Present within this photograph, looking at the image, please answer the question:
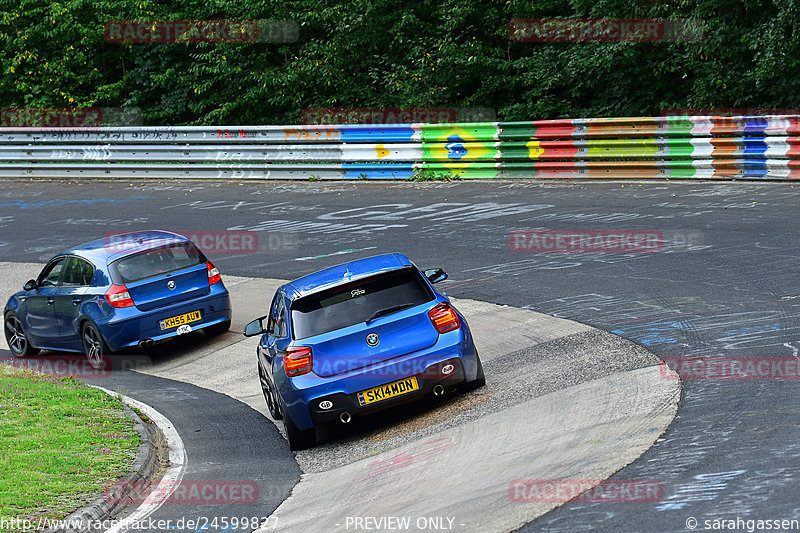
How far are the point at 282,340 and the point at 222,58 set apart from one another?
21949mm

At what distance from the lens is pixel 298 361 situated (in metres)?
9.57

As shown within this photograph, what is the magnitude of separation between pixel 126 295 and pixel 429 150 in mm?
11447

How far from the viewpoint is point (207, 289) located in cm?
Result: 1431

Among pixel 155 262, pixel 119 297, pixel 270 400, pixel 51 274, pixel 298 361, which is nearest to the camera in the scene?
pixel 298 361

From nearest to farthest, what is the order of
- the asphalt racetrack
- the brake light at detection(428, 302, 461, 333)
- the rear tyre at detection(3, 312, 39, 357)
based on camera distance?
the asphalt racetrack, the brake light at detection(428, 302, 461, 333), the rear tyre at detection(3, 312, 39, 357)

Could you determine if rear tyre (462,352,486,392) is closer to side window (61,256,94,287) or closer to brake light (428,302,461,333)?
brake light (428,302,461,333)

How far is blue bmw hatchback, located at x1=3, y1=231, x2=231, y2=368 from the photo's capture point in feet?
45.4

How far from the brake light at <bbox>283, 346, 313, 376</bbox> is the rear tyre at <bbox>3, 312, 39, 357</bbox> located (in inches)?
292

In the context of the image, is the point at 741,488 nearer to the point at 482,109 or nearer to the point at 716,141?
the point at 716,141

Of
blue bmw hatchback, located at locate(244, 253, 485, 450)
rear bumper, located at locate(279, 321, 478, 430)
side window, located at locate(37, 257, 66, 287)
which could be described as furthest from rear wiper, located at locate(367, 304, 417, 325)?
side window, located at locate(37, 257, 66, 287)

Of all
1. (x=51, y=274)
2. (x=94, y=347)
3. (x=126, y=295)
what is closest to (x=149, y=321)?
(x=126, y=295)

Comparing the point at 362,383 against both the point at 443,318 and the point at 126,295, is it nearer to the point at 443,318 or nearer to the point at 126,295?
the point at 443,318

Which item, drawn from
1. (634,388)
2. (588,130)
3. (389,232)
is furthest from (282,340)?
(588,130)

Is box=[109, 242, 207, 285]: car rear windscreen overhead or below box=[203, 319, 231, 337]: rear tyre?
overhead
